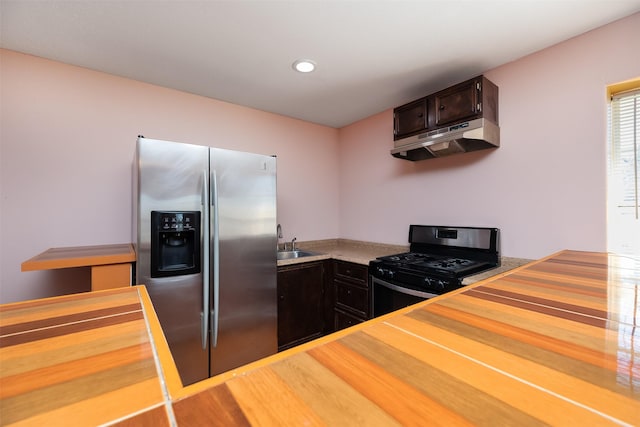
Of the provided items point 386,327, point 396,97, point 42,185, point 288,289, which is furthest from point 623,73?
point 42,185

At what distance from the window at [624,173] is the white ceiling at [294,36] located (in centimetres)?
53

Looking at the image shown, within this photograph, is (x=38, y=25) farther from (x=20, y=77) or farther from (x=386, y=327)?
(x=386, y=327)

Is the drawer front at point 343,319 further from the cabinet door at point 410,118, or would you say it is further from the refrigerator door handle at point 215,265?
the cabinet door at point 410,118

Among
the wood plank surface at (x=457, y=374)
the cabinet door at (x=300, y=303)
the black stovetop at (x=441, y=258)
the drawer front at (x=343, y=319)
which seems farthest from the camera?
the drawer front at (x=343, y=319)

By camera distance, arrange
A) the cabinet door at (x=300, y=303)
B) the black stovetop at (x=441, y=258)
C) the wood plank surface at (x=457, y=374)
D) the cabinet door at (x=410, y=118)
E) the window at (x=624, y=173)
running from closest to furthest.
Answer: the wood plank surface at (x=457, y=374) → the window at (x=624, y=173) → the black stovetop at (x=441, y=258) → the cabinet door at (x=410, y=118) → the cabinet door at (x=300, y=303)

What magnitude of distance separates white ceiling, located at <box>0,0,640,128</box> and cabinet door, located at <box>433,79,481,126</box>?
7.5 inches

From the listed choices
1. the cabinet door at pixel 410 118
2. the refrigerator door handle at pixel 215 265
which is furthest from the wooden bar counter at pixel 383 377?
the cabinet door at pixel 410 118

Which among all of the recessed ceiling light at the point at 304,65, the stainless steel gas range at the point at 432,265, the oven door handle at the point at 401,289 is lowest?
the oven door handle at the point at 401,289

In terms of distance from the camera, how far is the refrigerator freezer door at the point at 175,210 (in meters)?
1.69

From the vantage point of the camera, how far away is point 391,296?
213cm

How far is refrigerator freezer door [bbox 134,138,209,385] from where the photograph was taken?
5.54 ft

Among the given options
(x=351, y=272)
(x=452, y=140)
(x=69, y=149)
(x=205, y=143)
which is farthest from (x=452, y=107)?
(x=69, y=149)

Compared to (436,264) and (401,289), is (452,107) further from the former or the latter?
(401,289)

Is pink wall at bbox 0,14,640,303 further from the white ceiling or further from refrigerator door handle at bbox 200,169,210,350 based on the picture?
refrigerator door handle at bbox 200,169,210,350
